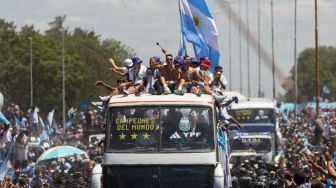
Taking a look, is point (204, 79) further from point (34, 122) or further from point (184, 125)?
point (34, 122)

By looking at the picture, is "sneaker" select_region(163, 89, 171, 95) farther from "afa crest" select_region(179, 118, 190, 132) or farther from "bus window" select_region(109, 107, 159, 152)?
"afa crest" select_region(179, 118, 190, 132)

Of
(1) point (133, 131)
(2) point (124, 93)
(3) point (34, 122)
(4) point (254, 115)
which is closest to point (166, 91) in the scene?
(2) point (124, 93)

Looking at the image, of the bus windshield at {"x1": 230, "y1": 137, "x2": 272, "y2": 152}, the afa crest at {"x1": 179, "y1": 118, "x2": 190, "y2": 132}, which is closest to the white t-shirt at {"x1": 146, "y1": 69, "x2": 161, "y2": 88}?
the afa crest at {"x1": 179, "y1": 118, "x2": 190, "y2": 132}

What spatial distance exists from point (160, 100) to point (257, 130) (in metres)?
21.7

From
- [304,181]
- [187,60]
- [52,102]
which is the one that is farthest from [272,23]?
[304,181]

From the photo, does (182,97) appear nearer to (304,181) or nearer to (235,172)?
(304,181)

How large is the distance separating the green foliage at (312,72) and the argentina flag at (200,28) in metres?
104

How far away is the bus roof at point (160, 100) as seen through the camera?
18.8 meters

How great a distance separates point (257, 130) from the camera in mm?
40188

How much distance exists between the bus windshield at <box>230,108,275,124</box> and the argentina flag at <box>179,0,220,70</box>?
1330cm

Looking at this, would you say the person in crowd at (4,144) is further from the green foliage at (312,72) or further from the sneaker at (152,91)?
the green foliage at (312,72)

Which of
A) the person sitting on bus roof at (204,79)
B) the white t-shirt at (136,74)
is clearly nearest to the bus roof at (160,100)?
the person sitting on bus roof at (204,79)

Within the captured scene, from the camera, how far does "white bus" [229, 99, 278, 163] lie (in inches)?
1543

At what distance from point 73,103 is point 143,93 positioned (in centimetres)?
7415
